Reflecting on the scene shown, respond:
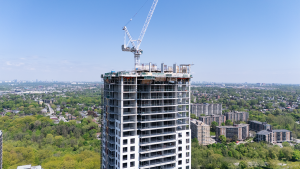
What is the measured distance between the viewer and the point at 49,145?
71500 mm

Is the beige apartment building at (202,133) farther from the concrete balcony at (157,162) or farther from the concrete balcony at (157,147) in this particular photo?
the concrete balcony at (157,147)

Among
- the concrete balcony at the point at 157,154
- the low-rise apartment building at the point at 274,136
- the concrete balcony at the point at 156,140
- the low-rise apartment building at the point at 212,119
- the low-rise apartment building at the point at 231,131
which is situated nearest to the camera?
the concrete balcony at the point at 157,154

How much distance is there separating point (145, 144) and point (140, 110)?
19.8 ft

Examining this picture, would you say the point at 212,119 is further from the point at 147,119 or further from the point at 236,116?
the point at 147,119

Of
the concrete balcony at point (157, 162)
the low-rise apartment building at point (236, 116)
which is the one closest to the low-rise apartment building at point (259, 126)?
the low-rise apartment building at point (236, 116)

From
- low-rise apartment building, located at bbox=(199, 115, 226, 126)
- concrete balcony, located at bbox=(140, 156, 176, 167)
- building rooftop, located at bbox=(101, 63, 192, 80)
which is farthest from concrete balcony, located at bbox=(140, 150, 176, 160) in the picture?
low-rise apartment building, located at bbox=(199, 115, 226, 126)

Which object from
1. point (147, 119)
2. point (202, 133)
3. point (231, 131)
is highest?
point (147, 119)

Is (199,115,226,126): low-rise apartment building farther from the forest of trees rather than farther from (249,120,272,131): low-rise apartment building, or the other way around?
the forest of trees

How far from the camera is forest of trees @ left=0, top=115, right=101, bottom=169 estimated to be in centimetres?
5438

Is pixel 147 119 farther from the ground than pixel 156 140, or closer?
farther from the ground

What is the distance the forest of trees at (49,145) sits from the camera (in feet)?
178

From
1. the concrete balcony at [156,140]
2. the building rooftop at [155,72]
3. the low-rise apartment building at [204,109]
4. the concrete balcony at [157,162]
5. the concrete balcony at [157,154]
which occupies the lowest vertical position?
the low-rise apartment building at [204,109]

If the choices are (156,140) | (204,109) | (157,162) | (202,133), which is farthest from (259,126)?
(156,140)

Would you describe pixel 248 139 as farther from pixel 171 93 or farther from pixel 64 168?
pixel 64 168
